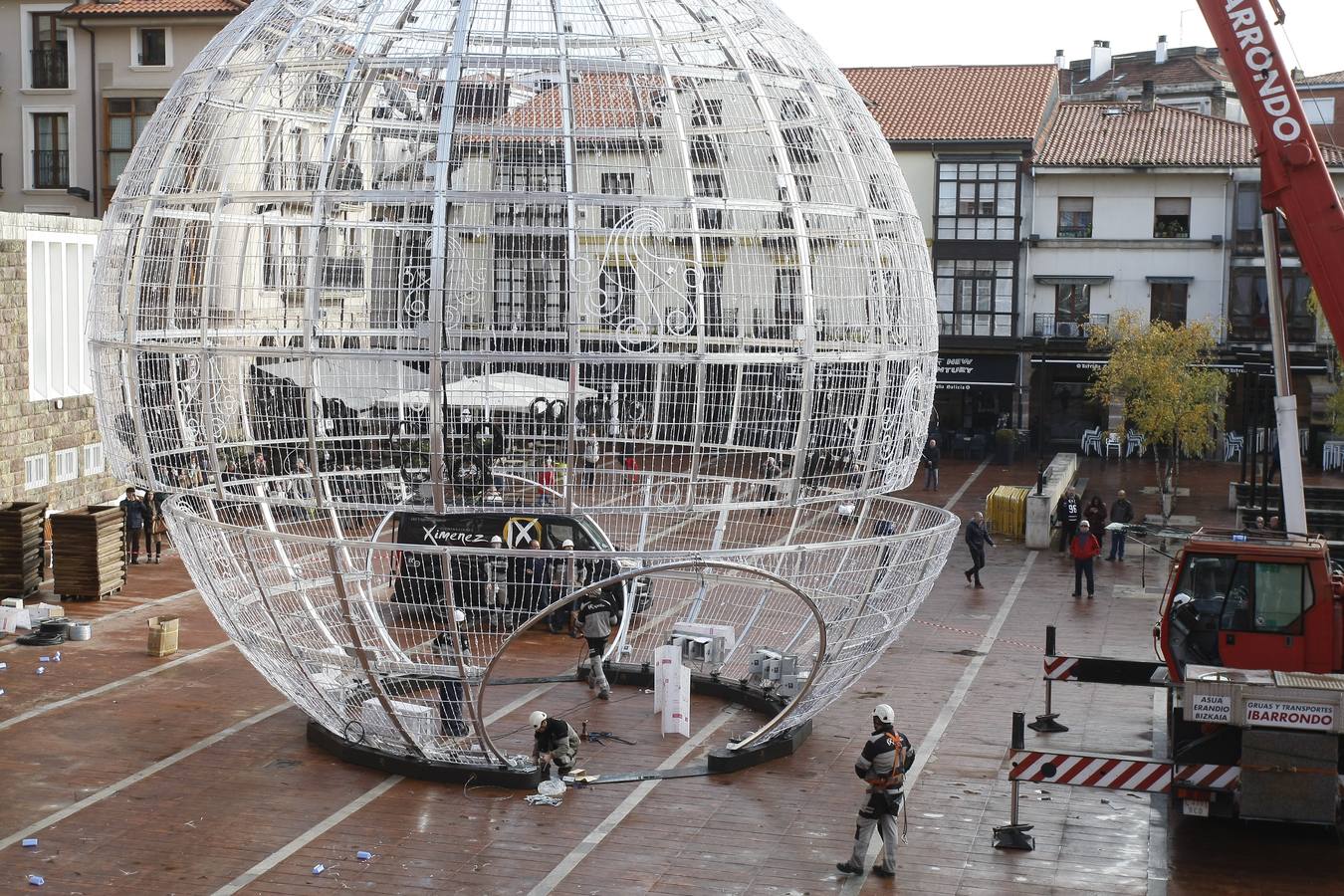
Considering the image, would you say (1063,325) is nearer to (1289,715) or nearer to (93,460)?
(93,460)

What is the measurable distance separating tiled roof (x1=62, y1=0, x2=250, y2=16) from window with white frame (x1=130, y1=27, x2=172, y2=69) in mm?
663

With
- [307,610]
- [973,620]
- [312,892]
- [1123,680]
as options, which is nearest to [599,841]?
[312,892]

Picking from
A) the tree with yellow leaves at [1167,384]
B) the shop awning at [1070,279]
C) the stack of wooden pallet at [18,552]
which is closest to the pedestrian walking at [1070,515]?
the tree with yellow leaves at [1167,384]

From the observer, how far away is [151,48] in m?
48.0

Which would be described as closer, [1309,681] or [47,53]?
[1309,681]

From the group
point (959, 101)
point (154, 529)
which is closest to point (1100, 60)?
point (959, 101)

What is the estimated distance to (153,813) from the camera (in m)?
16.0

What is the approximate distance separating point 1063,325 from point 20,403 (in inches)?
1385

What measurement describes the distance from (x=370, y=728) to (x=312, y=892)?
3.72 meters

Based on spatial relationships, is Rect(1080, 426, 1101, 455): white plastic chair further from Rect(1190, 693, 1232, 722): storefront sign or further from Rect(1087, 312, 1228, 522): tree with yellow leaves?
Rect(1190, 693, 1232, 722): storefront sign

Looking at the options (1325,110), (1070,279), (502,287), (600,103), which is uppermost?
(1325,110)

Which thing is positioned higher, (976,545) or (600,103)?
(600,103)

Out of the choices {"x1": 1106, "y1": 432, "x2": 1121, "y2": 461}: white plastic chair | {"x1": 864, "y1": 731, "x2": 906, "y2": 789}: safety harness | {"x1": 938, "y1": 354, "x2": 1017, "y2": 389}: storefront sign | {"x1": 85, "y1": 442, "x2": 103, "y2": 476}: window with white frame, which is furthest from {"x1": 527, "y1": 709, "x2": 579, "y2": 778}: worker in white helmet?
{"x1": 938, "y1": 354, "x2": 1017, "y2": 389}: storefront sign

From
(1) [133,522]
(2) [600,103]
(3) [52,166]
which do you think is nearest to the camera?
(2) [600,103]
